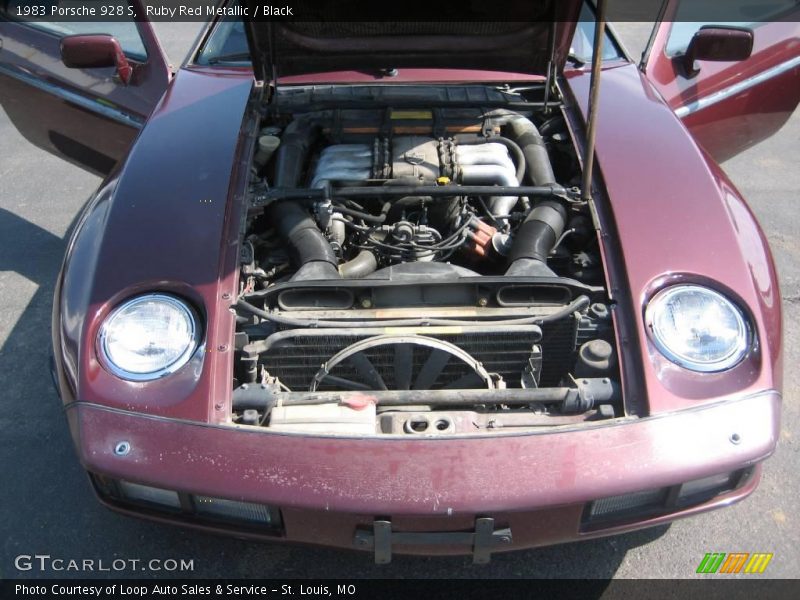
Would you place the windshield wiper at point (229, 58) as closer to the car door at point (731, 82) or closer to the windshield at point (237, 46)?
the windshield at point (237, 46)

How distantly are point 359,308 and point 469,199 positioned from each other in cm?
70

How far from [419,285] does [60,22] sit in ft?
9.66

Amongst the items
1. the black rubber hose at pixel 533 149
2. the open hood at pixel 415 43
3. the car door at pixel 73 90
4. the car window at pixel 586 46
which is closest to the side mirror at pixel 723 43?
the car window at pixel 586 46

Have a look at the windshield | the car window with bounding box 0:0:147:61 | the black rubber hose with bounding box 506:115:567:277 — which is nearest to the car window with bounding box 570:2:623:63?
the windshield

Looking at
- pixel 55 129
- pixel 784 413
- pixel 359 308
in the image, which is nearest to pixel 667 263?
pixel 359 308

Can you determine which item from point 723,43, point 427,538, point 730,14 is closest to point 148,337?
point 427,538

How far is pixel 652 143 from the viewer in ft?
7.67

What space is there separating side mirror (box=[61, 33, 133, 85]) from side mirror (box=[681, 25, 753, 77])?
2.44 metres

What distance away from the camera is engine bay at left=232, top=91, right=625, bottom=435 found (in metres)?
1.81

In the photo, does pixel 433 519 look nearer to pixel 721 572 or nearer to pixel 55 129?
pixel 721 572

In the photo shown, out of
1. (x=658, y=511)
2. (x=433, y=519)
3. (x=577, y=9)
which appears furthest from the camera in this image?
(x=577, y=9)

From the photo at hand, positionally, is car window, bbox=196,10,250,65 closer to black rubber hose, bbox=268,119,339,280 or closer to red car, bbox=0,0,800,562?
red car, bbox=0,0,800,562

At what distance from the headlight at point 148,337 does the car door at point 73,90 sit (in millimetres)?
1482

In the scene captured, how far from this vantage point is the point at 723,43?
8.97 ft
